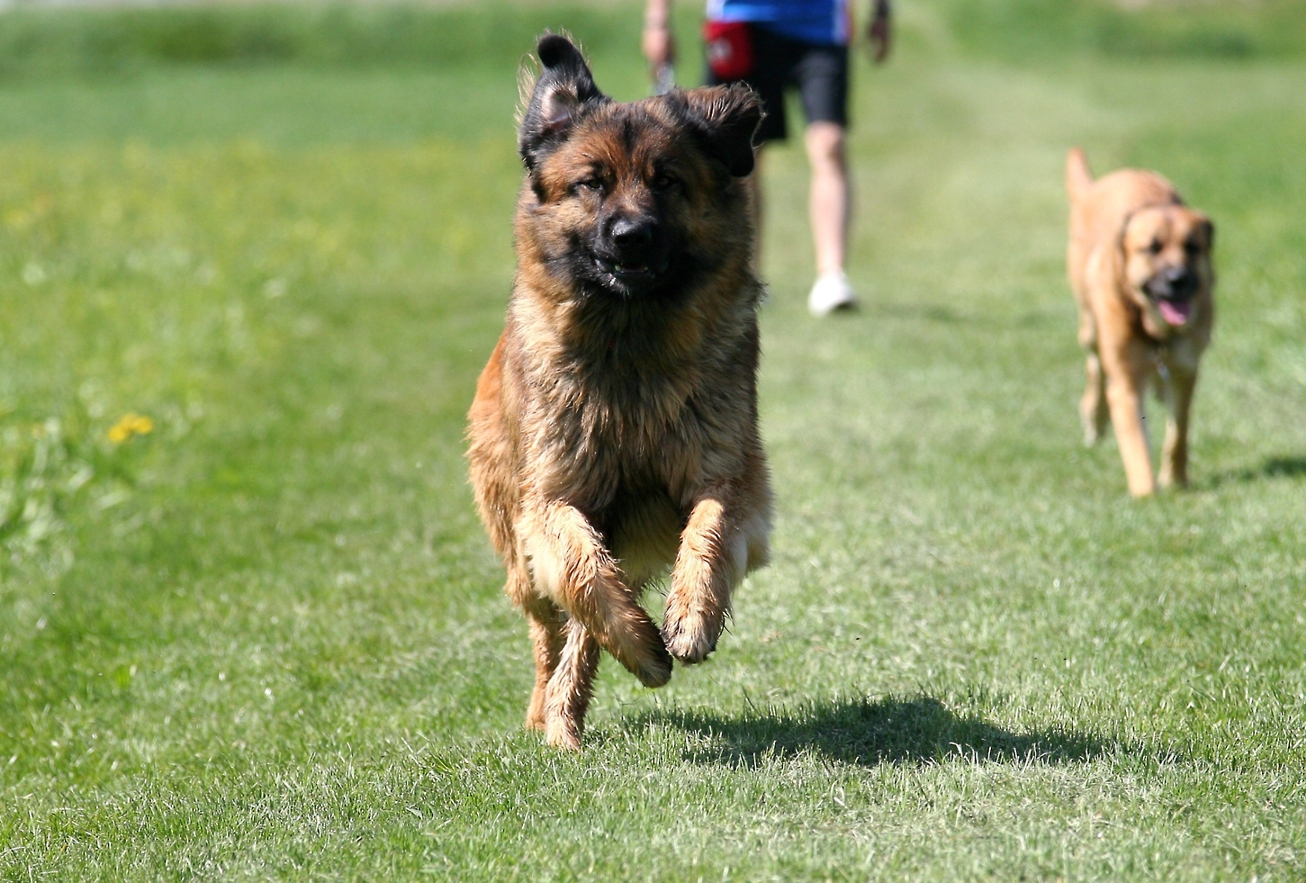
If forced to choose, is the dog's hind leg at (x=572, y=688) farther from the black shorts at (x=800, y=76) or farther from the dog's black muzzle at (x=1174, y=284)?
the black shorts at (x=800, y=76)

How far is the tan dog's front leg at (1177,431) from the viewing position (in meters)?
Result: 7.05

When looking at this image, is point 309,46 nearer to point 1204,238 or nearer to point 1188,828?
point 1204,238

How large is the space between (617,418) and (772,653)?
4.29ft

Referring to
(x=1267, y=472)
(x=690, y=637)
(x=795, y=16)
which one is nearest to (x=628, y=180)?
(x=690, y=637)

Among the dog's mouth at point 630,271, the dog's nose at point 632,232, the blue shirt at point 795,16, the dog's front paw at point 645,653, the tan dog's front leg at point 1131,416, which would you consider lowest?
the tan dog's front leg at point 1131,416

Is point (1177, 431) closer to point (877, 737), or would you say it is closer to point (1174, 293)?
point (1174, 293)

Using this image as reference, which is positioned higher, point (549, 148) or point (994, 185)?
point (549, 148)

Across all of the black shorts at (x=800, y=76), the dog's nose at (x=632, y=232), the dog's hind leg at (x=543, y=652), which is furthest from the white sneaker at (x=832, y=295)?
the dog's nose at (x=632, y=232)

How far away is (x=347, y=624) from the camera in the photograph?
577cm

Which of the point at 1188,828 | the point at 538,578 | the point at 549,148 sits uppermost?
the point at 549,148

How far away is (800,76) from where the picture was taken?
33.7 feet

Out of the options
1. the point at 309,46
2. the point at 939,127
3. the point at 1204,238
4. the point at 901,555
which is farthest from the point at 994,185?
the point at 309,46

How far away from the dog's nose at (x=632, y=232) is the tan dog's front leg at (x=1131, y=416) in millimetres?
3611

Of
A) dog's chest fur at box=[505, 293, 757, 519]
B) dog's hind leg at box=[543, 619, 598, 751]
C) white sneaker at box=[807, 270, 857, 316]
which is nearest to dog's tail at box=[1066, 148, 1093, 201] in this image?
white sneaker at box=[807, 270, 857, 316]
